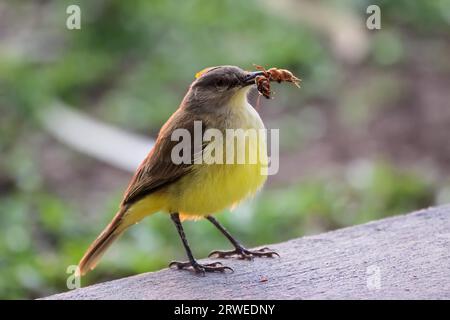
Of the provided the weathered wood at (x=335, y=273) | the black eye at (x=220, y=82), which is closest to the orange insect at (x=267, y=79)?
the black eye at (x=220, y=82)

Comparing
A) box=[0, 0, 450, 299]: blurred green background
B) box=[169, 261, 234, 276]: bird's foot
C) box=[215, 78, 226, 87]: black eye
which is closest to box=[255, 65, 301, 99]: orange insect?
box=[215, 78, 226, 87]: black eye

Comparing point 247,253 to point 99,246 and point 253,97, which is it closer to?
point 99,246

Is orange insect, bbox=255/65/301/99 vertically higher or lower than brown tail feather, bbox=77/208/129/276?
higher

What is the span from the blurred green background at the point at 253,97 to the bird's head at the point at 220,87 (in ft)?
6.71

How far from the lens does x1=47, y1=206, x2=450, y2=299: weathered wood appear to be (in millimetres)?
4566

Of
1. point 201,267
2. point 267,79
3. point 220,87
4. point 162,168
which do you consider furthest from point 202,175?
point 267,79

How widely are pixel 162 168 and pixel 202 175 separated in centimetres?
31

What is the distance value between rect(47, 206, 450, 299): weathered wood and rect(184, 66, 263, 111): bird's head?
37.3 inches

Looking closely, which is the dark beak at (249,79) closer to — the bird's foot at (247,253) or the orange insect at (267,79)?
the orange insect at (267,79)

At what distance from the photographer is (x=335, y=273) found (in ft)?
15.9

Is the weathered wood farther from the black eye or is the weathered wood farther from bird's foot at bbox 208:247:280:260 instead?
the black eye

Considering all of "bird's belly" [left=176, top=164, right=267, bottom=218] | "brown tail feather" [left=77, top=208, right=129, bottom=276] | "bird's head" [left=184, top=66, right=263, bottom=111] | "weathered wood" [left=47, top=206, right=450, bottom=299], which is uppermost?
"bird's head" [left=184, top=66, right=263, bottom=111]

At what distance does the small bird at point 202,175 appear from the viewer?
5164mm

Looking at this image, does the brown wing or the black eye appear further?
the black eye
